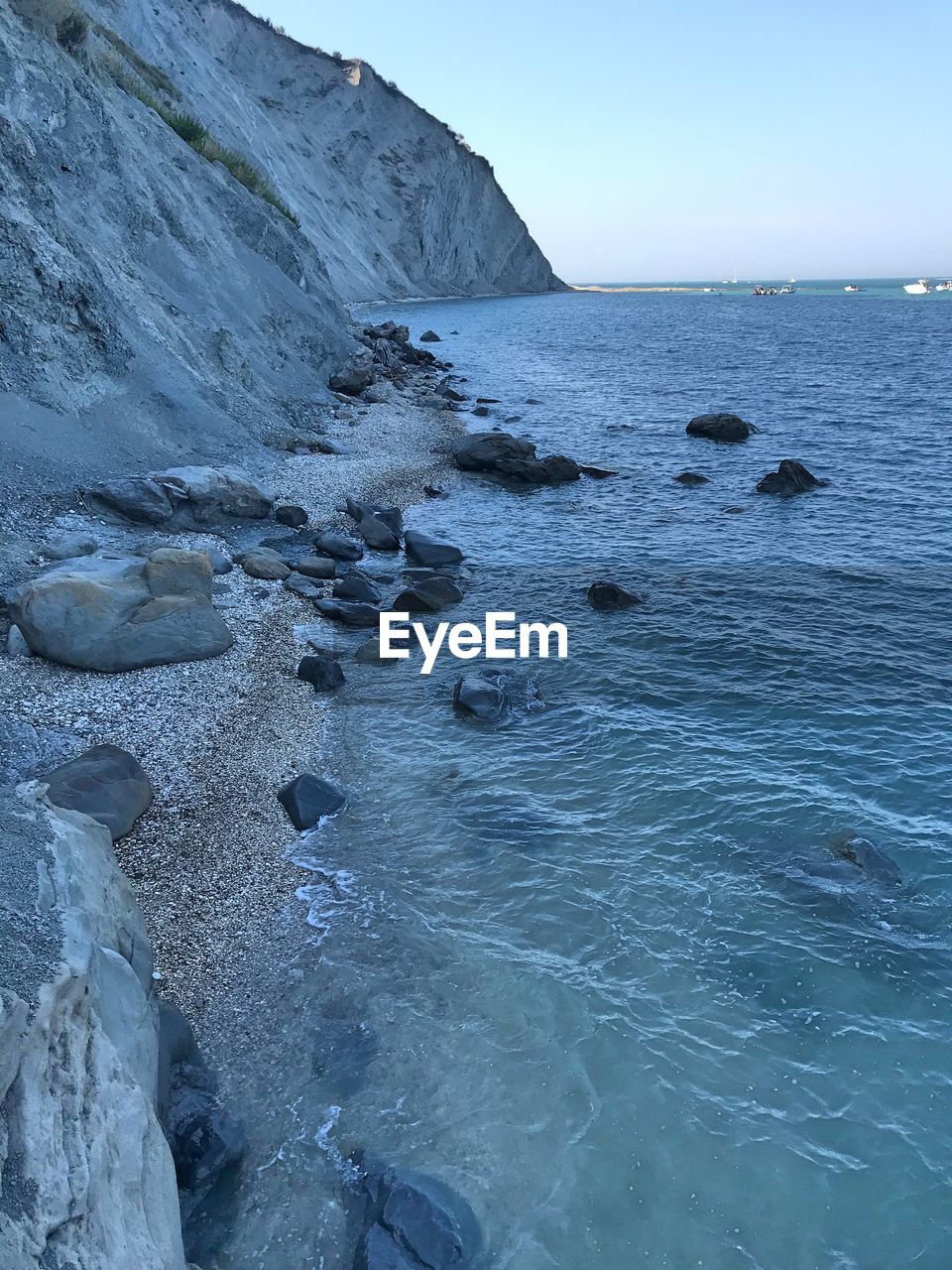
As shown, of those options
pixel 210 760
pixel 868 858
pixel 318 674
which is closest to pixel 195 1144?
pixel 210 760

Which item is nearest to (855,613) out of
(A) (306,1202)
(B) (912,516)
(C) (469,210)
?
(B) (912,516)

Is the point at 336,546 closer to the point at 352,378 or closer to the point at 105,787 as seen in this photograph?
the point at 105,787

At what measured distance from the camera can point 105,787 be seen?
10914 millimetres

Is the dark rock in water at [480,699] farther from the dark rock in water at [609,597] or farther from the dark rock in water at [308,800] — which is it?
the dark rock in water at [609,597]

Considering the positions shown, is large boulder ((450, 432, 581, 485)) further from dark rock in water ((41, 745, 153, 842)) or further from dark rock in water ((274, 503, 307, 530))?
dark rock in water ((41, 745, 153, 842))

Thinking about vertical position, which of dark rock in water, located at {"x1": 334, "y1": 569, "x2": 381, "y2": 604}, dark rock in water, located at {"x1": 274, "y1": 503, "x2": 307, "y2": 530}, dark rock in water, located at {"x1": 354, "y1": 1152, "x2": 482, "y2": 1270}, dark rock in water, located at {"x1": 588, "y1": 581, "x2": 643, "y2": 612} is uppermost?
dark rock in water, located at {"x1": 274, "y1": 503, "x2": 307, "y2": 530}

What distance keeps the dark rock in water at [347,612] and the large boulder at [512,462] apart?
15.1m

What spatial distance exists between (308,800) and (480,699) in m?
4.19

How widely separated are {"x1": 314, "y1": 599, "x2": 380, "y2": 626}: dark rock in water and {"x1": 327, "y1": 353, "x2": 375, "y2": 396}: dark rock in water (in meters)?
22.9

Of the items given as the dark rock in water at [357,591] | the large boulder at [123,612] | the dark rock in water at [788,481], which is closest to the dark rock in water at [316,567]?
the dark rock in water at [357,591]

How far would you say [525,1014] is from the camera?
30.8 feet
